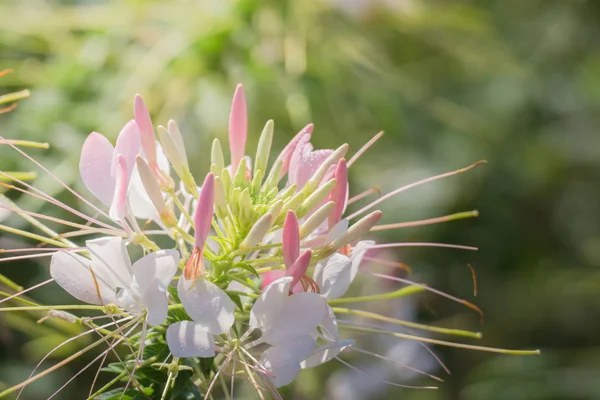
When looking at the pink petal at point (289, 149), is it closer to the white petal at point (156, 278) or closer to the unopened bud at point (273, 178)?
the unopened bud at point (273, 178)

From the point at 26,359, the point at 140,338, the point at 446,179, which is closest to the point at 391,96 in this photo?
the point at 446,179

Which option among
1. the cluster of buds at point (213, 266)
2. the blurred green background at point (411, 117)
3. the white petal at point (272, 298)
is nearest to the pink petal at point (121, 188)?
the cluster of buds at point (213, 266)

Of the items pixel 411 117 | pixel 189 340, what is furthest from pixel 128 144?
pixel 411 117

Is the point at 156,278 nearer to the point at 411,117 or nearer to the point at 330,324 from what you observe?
the point at 330,324

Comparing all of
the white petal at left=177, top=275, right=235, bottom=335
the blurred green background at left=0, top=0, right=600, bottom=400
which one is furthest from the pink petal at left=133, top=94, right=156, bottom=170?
the blurred green background at left=0, top=0, right=600, bottom=400

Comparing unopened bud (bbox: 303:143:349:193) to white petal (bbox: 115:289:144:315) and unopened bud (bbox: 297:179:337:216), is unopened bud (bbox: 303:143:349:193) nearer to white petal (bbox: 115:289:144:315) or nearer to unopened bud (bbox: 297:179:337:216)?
unopened bud (bbox: 297:179:337:216)
